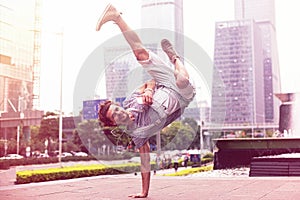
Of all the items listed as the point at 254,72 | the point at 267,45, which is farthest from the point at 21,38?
the point at 267,45

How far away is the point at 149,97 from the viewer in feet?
11.1

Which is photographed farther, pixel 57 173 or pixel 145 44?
pixel 57 173

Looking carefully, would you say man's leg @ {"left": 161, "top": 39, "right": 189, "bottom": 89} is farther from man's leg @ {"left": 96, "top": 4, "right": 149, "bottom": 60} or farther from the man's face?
the man's face

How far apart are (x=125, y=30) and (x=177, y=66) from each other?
51 cm

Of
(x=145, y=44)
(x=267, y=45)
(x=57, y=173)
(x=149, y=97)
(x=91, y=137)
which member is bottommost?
(x=57, y=173)

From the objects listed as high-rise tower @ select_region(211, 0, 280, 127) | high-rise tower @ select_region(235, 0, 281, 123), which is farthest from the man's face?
high-rise tower @ select_region(235, 0, 281, 123)

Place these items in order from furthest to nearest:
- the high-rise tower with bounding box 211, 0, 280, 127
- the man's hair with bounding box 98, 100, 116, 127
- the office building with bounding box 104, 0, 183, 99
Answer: the high-rise tower with bounding box 211, 0, 280, 127
the man's hair with bounding box 98, 100, 116, 127
the office building with bounding box 104, 0, 183, 99

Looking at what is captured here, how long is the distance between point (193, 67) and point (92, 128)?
3.86 ft

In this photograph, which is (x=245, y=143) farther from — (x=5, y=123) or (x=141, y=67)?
(x=5, y=123)

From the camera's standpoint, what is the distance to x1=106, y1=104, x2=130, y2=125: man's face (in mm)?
3268

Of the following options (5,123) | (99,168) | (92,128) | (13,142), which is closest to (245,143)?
(99,168)

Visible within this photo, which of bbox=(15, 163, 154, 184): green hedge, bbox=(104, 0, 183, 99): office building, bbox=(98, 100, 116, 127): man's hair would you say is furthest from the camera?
bbox=(15, 163, 154, 184): green hedge

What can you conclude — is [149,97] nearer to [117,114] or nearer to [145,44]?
[117,114]

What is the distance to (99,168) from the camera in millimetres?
9508
